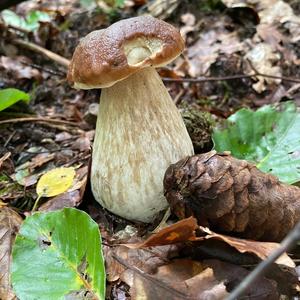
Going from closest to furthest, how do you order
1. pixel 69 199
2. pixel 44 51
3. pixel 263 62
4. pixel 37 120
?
pixel 69 199
pixel 37 120
pixel 263 62
pixel 44 51

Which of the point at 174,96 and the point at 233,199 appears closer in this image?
the point at 233,199

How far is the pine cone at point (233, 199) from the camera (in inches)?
66.4

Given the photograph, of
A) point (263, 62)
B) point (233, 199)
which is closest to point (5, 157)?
point (233, 199)

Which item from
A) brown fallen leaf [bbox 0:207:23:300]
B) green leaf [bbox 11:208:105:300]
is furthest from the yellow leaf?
green leaf [bbox 11:208:105:300]

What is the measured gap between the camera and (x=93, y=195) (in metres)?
2.30

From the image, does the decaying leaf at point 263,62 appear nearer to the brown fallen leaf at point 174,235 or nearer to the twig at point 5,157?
the twig at point 5,157

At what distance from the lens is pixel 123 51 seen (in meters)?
1.82

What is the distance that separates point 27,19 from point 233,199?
3.84 m

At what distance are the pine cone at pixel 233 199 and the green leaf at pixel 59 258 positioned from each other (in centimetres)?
38

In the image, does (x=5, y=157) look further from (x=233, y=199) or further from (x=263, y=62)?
(x=263, y=62)

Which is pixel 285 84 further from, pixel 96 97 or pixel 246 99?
pixel 96 97

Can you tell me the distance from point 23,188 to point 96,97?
150cm

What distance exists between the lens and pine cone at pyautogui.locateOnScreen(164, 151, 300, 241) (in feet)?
5.54

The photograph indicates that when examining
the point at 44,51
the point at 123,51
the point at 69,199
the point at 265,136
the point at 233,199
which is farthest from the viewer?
the point at 44,51
